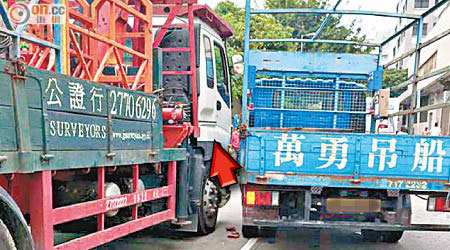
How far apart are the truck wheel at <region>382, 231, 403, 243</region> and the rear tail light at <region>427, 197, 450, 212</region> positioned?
1110mm

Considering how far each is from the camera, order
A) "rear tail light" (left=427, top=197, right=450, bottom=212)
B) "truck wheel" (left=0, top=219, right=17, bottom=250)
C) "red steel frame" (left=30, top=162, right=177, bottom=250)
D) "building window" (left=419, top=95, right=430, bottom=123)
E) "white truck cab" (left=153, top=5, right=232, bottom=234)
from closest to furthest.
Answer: "truck wheel" (left=0, top=219, right=17, bottom=250)
"red steel frame" (left=30, top=162, right=177, bottom=250)
"rear tail light" (left=427, top=197, right=450, bottom=212)
"white truck cab" (left=153, top=5, right=232, bottom=234)
"building window" (left=419, top=95, right=430, bottom=123)

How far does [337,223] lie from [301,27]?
2003cm

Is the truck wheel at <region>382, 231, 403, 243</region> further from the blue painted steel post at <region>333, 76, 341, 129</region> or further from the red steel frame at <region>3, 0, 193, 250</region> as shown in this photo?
the red steel frame at <region>3, 0, 193, 250</region>

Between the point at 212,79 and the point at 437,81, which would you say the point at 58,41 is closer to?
the point at 212,79

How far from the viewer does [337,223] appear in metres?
3.95

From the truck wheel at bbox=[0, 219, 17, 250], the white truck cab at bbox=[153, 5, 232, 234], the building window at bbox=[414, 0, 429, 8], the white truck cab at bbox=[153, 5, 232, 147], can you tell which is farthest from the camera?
the building window at bbox=[414, 0, 429, 8]

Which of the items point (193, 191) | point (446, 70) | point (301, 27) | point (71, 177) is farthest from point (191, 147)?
point (301, 27)

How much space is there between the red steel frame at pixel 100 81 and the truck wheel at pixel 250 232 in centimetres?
129

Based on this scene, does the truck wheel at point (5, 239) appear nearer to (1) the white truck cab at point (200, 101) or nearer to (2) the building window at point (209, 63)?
(1) the white truck cab at point (200, 101)

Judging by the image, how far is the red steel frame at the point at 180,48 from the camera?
4383mm

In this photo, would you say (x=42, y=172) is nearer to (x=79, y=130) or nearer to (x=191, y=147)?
(x=79, y=130)

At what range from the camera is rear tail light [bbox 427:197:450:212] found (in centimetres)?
403

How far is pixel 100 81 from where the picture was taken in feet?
13.0

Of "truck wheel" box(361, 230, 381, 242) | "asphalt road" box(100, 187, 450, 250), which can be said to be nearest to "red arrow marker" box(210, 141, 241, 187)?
"asphalt road" box(100, 187, 450, 250)
